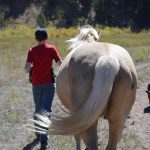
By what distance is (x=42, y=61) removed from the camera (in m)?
8.45

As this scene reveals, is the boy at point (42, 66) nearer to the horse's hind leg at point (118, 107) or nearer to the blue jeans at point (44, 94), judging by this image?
the blue jeans at point (44, 94)

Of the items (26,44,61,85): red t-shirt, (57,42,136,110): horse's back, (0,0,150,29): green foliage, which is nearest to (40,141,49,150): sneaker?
(26,44,61,85): red t-shirt

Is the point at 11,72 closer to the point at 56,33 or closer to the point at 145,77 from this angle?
the point at 145,77

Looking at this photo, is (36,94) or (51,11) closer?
(36,94)

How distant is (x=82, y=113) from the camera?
5.76 meters

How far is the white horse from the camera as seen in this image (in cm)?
575

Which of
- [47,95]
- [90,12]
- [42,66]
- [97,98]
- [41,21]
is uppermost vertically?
[97,98]

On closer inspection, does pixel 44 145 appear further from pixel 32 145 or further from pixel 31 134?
pixel 31 134

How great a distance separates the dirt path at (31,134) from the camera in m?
8.50

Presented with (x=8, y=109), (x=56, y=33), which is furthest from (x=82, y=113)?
(x=56, y=33)

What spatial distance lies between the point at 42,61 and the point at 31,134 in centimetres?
158

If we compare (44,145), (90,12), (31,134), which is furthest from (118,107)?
(90,12)

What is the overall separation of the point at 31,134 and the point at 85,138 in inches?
138

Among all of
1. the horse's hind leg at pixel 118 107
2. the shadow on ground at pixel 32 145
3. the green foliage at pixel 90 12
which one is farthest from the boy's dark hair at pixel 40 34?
the green foliage at pixel 90 12
